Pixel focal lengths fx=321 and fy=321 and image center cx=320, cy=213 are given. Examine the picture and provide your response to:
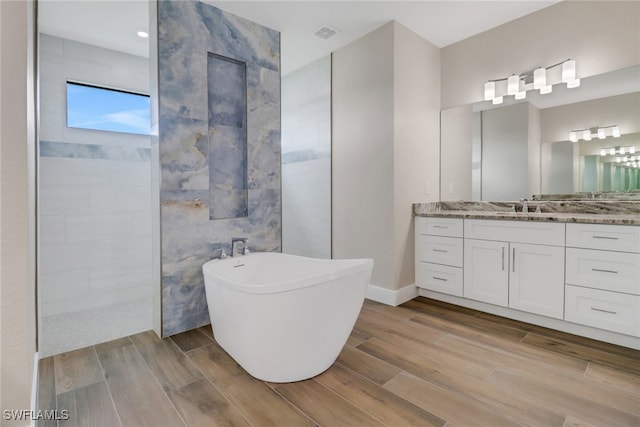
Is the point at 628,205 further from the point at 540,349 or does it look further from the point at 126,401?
the point at 126,401

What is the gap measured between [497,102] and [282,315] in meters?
2.77

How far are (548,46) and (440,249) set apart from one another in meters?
1.91

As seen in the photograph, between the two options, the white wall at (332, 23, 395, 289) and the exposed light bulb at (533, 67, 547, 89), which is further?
the white wall at (332, 23, 395, 289)

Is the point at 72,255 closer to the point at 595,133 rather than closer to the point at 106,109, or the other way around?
the point at 106,109

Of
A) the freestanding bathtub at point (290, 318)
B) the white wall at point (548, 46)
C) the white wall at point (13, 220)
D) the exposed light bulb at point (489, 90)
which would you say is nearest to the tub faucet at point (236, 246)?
the freestanding bathtub at point (290, 318)

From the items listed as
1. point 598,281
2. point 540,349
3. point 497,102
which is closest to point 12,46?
point 540,349

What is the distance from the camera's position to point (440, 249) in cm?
296

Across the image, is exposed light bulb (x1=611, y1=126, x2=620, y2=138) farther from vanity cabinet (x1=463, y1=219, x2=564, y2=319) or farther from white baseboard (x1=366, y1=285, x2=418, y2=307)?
white baseboard (x1=366, y1=285, x2=418, y2=307)

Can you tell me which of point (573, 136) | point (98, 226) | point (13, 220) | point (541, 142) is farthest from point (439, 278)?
point (98, 226)

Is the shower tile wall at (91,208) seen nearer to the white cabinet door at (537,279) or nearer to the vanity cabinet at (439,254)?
the vanity cabinet at (439,254)

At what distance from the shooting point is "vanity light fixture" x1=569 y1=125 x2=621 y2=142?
2492 mm

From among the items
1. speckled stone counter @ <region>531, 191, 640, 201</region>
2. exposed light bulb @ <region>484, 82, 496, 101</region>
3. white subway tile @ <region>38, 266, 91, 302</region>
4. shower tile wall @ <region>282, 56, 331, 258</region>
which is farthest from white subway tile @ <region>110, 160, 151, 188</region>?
speckled stone counter @ <region>531, 191, 640, 201</region>

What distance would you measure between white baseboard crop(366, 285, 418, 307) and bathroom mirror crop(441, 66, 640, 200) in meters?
1.08

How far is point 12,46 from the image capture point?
90 centimetres
